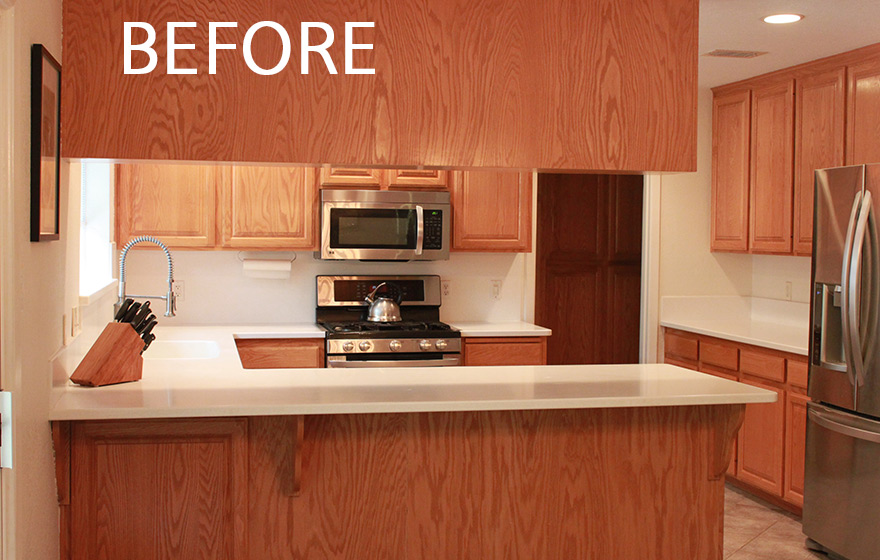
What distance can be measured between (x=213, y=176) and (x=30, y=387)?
2.59 m

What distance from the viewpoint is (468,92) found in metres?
2.46

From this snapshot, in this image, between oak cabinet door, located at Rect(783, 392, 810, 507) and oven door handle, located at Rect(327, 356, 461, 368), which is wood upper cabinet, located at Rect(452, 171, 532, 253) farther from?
oak cabinet door, located at Rect(783, 392, 810, 507)

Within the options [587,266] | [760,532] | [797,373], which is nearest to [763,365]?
[797,373]

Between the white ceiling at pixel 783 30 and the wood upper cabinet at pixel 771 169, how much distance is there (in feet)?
0.71

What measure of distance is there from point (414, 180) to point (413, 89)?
219cm

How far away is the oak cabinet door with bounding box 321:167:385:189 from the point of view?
4.51 metres

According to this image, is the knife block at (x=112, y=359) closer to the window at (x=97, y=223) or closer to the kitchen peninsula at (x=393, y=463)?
the kitchen peninsula at (x=393, y=463)

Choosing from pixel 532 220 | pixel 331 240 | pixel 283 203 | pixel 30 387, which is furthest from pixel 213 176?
pixel 30 387

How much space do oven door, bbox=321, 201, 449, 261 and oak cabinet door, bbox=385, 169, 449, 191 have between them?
0.41 feet

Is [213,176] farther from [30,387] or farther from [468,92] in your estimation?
[30,387]

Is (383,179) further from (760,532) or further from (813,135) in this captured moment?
(760,532)

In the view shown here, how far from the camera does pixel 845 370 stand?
11.7ft

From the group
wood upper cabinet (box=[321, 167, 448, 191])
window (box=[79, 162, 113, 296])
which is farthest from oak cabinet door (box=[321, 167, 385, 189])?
window (box=[79, 162, 113, 296])

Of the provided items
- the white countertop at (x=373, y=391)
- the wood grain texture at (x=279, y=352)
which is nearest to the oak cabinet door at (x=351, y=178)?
the wood grain texture at (x=279, y=352)
